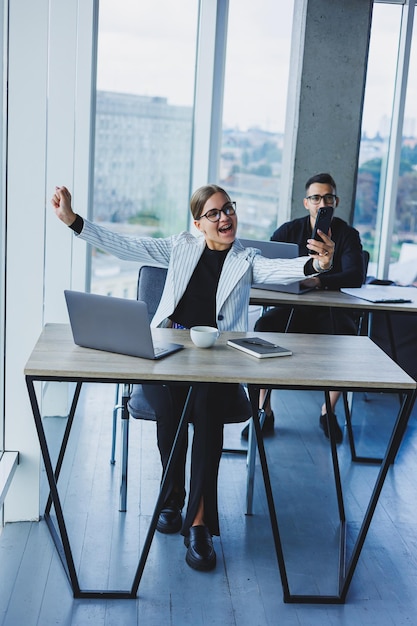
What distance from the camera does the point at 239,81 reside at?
581 centimetres

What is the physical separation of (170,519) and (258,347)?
2.65ft

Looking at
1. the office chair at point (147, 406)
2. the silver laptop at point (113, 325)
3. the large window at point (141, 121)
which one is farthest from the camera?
the large window at point (141, 121)

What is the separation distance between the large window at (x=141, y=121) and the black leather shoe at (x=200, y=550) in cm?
292

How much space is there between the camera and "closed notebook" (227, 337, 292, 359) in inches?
103

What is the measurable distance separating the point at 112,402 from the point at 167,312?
1529 millimetres

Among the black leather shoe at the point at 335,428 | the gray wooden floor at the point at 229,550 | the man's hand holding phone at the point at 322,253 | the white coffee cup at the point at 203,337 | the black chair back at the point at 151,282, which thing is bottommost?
the gray wooden floor at the point at 229,550

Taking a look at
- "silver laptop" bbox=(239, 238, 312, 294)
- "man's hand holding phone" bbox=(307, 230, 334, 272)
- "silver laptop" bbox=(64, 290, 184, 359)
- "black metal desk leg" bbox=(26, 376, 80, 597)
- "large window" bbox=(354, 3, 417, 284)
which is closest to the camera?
"black metal desk leg" bbox=(26, 376, 80, 597)

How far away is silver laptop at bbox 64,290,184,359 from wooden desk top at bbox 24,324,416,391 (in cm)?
3

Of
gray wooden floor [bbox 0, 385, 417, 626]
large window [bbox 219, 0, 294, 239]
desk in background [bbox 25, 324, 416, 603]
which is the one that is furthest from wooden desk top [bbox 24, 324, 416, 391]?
large window [bbox 219, 0, 294, 239]

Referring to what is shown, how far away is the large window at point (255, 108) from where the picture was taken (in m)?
5.72

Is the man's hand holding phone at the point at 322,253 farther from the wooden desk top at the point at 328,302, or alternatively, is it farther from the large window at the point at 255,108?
the large window at the point at 255,108

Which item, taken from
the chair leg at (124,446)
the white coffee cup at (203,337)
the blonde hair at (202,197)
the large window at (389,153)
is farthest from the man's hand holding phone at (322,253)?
the large window at (389,153)

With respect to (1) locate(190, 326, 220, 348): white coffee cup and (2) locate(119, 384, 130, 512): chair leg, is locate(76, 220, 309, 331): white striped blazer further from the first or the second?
(1) locate(190, 326, 220, 348): white coffee cup

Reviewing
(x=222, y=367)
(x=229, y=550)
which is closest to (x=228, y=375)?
(x=222, y=367)
